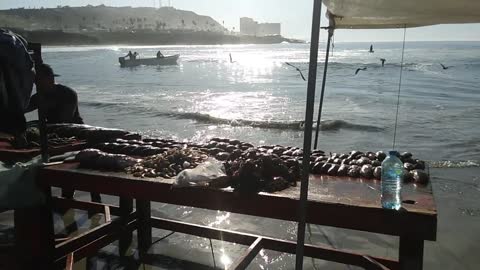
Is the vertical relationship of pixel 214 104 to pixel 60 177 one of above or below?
below

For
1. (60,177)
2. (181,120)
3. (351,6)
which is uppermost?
(351,6)

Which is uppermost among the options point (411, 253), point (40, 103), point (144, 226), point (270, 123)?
point (40, 103)

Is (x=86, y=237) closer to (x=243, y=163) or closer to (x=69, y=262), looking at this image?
Result: (x=69, y=262)

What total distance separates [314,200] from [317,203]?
0.12 feet

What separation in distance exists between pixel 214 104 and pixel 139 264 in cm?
2296

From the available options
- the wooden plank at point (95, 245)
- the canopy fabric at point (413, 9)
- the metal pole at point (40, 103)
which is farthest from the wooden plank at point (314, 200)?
the canopy fabric at point (413, 9)

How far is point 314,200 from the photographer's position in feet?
9.83

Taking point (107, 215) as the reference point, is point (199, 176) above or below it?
above

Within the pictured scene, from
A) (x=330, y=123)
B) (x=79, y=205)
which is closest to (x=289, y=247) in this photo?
(x=79, y=205)

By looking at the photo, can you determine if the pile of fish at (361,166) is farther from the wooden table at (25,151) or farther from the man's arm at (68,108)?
the man's arm at (68,108)

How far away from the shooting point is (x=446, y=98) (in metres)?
26.9

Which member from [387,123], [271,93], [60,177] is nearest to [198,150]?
[60,177]

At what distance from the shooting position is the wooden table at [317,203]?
2762mm

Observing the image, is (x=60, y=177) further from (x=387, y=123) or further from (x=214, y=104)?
(x=214, y=104)
